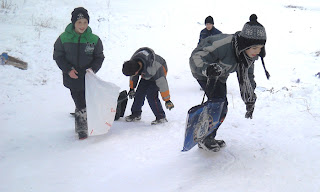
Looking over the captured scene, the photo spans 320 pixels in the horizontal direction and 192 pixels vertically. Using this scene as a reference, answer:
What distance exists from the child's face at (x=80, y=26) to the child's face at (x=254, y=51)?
83.2 inches

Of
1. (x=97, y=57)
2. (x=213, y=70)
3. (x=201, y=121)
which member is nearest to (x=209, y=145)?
(x=201, y=121)

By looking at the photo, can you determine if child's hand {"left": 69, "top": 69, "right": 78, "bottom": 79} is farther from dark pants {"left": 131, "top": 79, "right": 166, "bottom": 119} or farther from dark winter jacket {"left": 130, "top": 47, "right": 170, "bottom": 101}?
dark pants {"left": 131, "top": 79, "right": 166, "bottom": 119}

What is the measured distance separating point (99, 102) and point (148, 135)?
809 mm

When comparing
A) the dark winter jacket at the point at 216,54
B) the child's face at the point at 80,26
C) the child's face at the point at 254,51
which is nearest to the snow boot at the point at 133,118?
the child's face at the point at 80,26

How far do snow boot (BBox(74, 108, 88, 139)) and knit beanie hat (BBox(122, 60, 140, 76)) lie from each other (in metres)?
0.91

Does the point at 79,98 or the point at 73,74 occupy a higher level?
the point at 73,74

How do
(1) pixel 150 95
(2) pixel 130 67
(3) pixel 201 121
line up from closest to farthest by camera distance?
(3) pixel 201 121 → (2) pixel 130 67 → (1) pixel 150 95

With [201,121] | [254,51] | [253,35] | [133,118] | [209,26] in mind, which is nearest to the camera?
[253,35]

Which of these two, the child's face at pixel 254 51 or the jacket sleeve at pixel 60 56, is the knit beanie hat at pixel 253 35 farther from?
the jacket sleeve at pixel 60 56

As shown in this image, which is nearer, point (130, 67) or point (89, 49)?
point (130, 67)

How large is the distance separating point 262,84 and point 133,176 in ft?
15.7

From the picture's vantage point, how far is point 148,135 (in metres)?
3.99

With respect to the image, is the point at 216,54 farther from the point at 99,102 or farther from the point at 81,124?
the point at 81,124

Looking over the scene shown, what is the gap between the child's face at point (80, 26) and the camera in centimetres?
371
